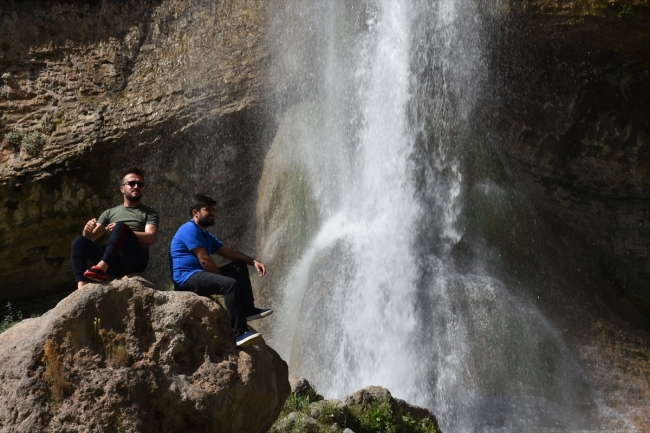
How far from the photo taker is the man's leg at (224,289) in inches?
211

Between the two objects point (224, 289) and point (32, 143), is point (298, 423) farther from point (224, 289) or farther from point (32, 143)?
point (32, 143)

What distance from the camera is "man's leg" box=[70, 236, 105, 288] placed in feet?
17.2

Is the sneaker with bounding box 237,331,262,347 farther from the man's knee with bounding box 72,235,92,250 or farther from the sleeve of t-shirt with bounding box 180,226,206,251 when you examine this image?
the man's knee with bounding box 72,235,92,250

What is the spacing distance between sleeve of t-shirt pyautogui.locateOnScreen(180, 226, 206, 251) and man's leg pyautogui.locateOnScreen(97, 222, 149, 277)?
0.32 metres

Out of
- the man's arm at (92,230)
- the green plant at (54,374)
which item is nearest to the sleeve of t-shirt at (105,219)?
the man's arm at (92,230)

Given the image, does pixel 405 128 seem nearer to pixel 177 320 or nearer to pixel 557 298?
pixel 557 298

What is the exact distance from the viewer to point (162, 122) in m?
14.4

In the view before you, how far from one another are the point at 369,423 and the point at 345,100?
8.39 m

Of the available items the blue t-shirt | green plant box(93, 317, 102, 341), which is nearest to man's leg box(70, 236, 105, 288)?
green plant box(93, 317, 102, 341)

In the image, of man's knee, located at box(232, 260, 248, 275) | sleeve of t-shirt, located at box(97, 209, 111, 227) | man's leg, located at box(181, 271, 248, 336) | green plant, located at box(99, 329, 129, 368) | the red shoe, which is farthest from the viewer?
sleeve of t-shirt, located at box(97, 209, 111, 227)

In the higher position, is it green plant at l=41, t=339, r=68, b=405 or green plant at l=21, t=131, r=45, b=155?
green plant at l=41, t=339, r=68, b=405

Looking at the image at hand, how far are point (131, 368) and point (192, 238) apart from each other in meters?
1.27

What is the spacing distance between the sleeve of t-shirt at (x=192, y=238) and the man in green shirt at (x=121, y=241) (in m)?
0.26

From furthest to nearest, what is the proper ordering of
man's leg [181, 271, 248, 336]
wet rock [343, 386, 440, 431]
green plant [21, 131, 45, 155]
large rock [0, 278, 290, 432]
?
green plant [21, 131, 45, 155]
wet rock [343, 386, 440, 431]
man's leg [181, 271, 248, 336]
large rock [0, 278, 290, 432]
